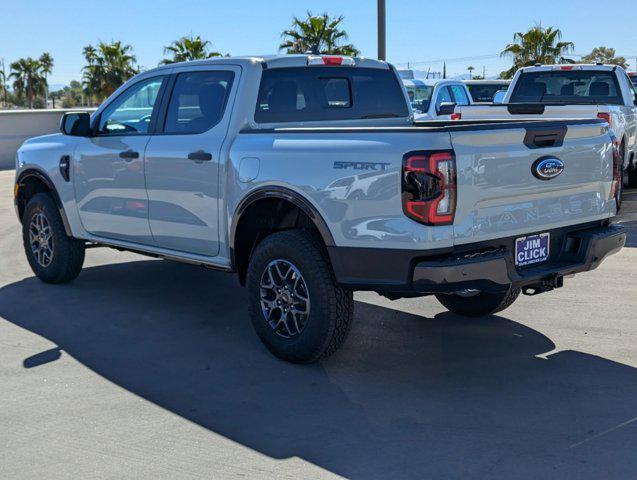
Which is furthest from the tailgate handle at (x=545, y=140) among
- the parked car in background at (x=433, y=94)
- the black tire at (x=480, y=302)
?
the parked car in background at (x=433, y=94)

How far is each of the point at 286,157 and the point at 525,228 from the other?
1.45m

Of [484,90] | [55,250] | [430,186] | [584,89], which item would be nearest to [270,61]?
[430,186]

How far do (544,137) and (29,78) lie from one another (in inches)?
3772

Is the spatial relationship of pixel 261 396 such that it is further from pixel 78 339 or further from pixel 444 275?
pixel 78 339

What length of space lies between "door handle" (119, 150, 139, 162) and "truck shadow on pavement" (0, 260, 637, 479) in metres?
1.21

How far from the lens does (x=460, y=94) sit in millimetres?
19969

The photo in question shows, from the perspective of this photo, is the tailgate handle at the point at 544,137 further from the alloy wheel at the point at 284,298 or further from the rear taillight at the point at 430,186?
the alloy wheel at the point at 284,298

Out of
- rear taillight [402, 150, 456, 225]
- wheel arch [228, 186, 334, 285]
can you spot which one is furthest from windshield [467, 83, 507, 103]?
rear taillight [402, 150, 456, 225]

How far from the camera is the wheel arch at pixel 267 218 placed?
5.11m

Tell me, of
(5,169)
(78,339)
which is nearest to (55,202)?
(78,339)

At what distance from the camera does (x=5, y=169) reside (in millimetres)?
23250

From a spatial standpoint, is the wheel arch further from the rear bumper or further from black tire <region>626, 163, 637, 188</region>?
black tire <region>626, 163, 637, 188</region>

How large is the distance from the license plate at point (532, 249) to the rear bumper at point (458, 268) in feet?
0.13

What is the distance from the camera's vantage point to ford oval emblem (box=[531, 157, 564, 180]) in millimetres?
4992
